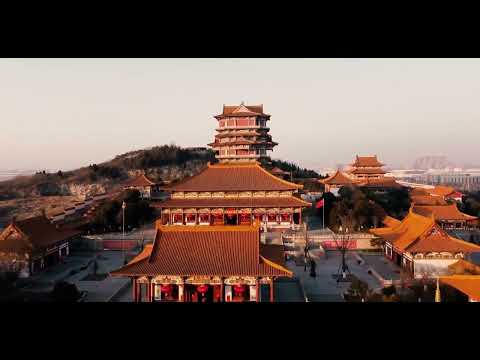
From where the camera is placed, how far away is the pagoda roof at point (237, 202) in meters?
29.6

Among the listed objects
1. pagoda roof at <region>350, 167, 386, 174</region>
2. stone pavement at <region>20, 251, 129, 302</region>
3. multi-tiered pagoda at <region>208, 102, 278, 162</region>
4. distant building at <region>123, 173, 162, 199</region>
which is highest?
multi-tiered pagoda at <region>208, 102, 278, 162</region>

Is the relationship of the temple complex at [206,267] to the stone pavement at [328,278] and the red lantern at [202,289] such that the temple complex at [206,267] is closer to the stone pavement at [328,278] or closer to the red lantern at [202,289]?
the red lantern at [202,289]

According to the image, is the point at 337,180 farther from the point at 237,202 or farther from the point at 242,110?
the point at 237,202

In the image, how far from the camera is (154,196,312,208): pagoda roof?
97.2 ft

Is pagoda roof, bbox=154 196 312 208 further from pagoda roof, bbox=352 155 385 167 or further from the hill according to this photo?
the hill

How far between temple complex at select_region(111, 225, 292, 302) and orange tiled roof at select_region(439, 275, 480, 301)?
6.67 metres

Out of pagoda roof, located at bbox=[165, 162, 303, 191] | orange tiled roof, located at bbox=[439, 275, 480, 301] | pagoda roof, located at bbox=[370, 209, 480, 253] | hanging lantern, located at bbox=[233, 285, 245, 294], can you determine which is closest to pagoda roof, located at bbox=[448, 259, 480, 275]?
pagoda roof, located at bbox=[370, 209, 480, 253]

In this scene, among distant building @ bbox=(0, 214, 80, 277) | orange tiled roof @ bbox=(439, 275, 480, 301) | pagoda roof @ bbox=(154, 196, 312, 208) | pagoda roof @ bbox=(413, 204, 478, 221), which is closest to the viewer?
orange tiled roof @ bbox=(439, 275, 480, 301)

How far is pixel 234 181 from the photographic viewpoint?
104ft

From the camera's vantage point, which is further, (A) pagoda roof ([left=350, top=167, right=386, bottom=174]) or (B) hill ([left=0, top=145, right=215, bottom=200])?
(B) hill ([left=0, top=145, right=215, bottom=200])

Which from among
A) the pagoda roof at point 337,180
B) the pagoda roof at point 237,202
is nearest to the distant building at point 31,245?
the pagoda roof at point 237,202

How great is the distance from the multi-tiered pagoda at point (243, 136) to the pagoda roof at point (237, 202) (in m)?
14.2

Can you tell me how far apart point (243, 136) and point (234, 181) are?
1408 cm
